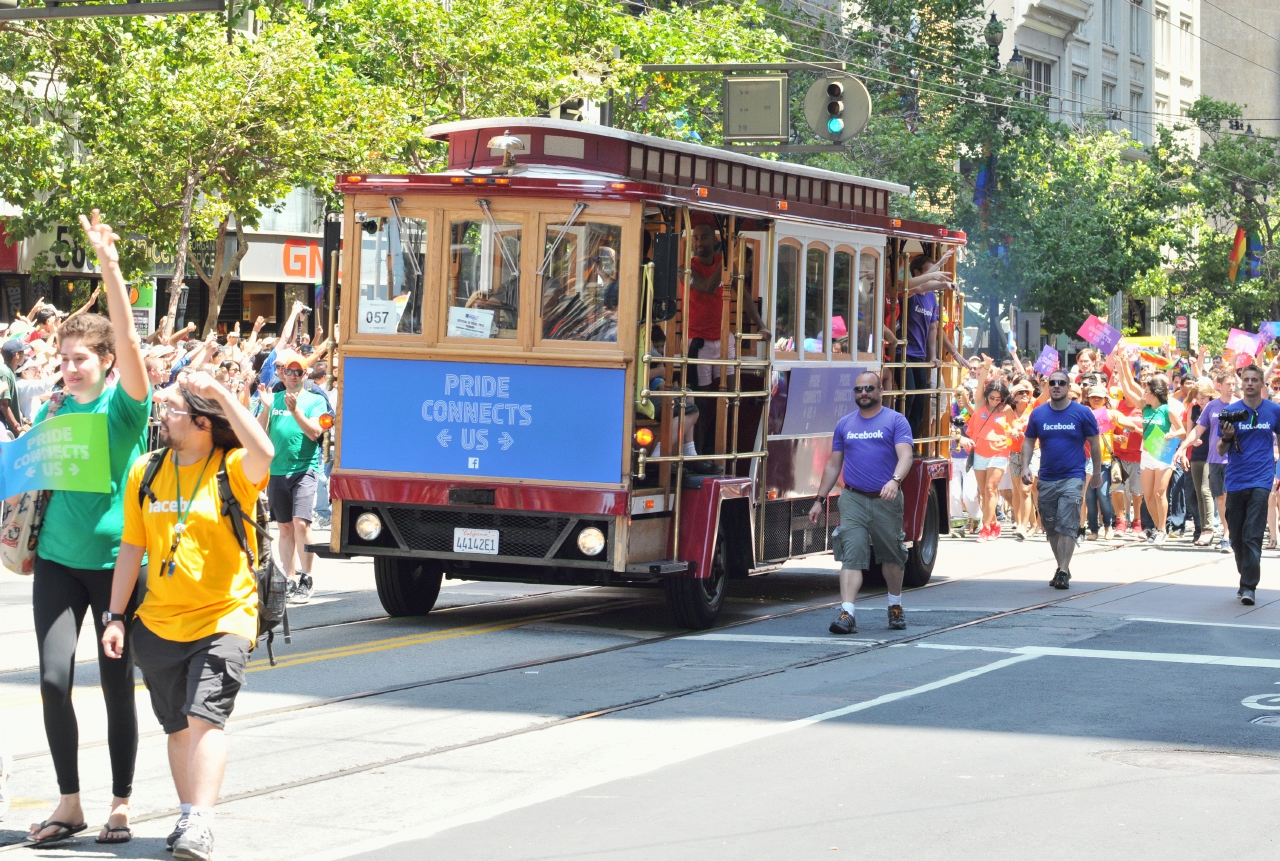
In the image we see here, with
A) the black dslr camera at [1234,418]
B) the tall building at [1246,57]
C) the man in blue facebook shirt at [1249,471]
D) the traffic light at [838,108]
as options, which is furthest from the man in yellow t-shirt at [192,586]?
the tall building at [1246,57]

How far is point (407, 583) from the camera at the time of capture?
12.7 metres

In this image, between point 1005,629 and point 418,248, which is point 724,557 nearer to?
point 1005,629

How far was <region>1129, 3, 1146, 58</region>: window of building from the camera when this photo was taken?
69.2 m

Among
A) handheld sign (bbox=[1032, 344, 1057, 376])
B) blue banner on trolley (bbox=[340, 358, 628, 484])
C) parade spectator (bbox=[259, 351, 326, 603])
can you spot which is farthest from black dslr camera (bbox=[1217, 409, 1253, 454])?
handheld sign (bbox=[1032, 344, 1057, 376])

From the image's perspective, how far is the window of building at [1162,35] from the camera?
7238cm

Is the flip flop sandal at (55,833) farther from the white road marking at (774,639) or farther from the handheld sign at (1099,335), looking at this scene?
the handheld sign at (1099,335)

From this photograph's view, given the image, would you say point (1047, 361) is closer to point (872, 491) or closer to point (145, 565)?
point (872, 491)

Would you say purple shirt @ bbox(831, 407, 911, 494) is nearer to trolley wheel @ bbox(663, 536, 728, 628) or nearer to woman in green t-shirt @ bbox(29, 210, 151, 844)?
trolley wheel @ bbox(663, 536, 728, 628)

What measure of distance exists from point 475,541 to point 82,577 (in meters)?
5.59

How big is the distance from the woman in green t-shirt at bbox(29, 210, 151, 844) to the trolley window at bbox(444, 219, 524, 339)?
568 cm

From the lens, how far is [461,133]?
1302 cm

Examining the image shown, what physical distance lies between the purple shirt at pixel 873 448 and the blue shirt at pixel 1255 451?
146 inches

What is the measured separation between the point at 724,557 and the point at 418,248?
3028 mm

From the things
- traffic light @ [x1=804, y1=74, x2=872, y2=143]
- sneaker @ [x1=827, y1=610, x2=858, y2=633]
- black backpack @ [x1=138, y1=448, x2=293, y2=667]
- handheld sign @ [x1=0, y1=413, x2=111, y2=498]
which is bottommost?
sneaker @ [x1=827, y1=610, x2=858, y2=633]
